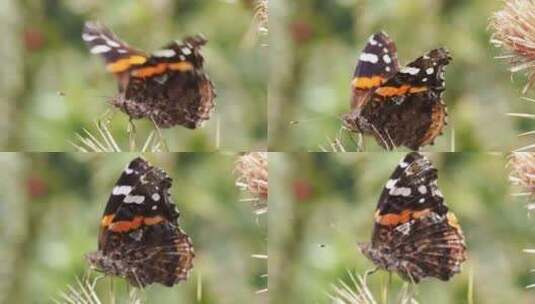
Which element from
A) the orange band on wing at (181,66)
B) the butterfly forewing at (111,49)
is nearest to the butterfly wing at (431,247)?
the orange band on wing at (181,66)

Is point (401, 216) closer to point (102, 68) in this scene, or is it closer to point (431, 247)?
point (431, 247)

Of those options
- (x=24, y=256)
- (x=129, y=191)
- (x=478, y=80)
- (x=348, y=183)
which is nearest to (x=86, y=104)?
(x=129, y=191)

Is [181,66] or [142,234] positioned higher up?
[181,66]

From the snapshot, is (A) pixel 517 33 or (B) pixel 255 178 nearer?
(A) pixel 517 33

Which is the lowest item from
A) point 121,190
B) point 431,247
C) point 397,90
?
point 431,247

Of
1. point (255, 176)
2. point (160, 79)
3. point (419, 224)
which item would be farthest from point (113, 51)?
point (419, 224)

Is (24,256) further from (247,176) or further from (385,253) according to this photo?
(385,253)

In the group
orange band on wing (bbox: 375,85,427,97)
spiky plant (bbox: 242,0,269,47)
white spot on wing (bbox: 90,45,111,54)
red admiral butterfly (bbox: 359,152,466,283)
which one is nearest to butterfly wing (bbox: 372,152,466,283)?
red admiral butterfly (bbox: 359,152,466,283)

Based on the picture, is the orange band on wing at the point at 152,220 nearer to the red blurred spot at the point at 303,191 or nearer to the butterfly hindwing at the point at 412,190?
the red blurred spot at the point at 303,191
